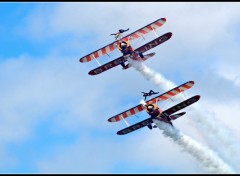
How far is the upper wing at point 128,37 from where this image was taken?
95.1m

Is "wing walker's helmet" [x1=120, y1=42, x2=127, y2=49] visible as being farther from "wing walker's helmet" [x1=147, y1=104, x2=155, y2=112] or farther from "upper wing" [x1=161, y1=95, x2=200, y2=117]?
"upper wing" [x1=161, y1=95, x2=200, y2=117]

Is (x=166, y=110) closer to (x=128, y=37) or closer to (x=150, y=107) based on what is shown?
(x=150, y=107)

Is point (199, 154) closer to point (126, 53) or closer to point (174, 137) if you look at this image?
point (174, 137)

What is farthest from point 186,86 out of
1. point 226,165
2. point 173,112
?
point 226,165

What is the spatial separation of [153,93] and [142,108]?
4184mm

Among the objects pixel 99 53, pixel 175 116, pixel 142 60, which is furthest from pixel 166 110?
pixel 99 53

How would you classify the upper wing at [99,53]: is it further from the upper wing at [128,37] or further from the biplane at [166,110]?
the biplane at [166,110]

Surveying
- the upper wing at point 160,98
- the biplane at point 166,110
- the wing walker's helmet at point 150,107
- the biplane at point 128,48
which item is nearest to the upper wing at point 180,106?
the biplane at point 166,110

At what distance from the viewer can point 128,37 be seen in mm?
93938

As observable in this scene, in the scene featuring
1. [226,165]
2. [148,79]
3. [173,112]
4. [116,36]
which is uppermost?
[116,36]

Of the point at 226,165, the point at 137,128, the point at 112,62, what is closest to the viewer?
the point at 226,165

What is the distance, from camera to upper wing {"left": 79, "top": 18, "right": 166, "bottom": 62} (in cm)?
9512

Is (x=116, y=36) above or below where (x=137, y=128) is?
above

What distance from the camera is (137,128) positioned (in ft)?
291
